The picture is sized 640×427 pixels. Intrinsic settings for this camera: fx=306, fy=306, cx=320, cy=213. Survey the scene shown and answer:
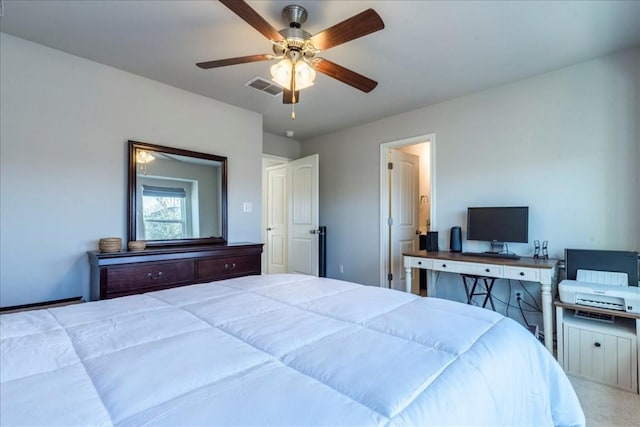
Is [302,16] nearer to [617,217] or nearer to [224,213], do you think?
[224,213]

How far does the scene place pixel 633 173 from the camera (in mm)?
2404

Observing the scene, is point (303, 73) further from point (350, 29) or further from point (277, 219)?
point (277, 219)

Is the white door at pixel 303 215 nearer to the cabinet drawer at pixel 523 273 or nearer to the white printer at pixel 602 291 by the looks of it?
the cabinet drawer at pixel 523 273

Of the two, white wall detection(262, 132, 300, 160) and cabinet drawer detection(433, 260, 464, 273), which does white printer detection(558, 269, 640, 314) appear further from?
white wall detection(262, 132, 300, 160)

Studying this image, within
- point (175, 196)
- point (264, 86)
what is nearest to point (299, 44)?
point (264, 86)

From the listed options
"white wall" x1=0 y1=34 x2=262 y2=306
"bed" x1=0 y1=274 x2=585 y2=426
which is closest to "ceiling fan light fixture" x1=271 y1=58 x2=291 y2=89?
"bed" x1=0 y1=274 x2=585 y2=426

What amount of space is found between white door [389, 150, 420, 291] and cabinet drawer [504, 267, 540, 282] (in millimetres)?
1569

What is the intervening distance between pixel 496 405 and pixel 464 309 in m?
0.53

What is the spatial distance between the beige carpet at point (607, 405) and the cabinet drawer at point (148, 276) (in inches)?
117

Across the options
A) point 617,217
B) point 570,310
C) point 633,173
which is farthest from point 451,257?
point 633,173

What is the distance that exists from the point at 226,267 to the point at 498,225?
2.68 m

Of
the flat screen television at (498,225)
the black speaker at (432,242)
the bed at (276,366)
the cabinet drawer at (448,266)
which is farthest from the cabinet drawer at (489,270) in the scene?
the bed at (276,366)

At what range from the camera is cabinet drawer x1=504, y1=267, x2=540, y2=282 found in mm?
2418

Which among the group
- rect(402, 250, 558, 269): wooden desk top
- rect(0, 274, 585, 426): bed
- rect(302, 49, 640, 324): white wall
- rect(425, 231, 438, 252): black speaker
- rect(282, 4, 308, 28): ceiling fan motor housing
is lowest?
rect(0, 274, 585, 426): bed
